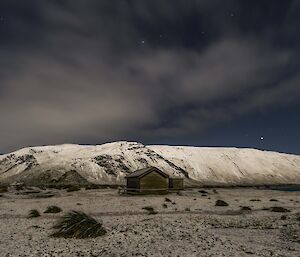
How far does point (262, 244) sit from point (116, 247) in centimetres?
674

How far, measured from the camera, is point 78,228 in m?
17.5

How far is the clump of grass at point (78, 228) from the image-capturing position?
17.1 metres

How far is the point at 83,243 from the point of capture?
51.5 ft

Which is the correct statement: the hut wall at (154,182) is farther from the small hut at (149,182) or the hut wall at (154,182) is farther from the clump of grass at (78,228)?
the clump of grass at (78,228)

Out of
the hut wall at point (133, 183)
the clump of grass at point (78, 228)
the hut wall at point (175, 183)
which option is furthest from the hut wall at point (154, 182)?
the clump of grass at point (78, 228)

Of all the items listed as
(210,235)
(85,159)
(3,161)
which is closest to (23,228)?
(210,235)

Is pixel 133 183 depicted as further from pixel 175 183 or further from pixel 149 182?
pixel 175 183

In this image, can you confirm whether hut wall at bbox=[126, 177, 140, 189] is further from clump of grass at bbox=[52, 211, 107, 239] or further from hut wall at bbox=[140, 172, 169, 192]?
clump of grass at bbox=[52, 211, 107, 239]

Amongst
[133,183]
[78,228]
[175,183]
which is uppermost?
[175,183]

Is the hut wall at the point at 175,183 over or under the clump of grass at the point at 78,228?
over

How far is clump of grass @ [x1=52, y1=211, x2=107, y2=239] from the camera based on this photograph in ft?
56.1

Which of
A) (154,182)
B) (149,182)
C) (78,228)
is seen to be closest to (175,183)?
Result: (154,182)

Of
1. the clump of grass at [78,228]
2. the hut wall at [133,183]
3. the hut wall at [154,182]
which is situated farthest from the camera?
the hut wall at [133,183]

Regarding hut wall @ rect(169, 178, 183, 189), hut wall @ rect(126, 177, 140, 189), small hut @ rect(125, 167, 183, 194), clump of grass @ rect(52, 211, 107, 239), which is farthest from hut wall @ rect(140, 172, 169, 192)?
clump of grass @ rect(52, 211, 107, 239)
